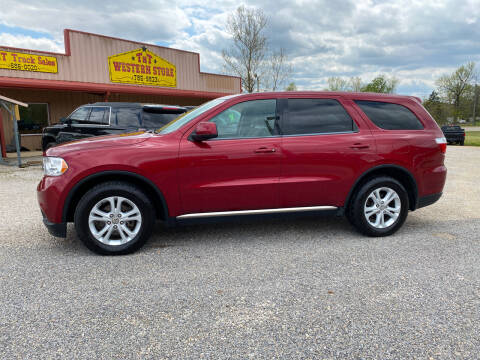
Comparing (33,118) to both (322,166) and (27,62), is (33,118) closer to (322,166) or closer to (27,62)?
(27,62)

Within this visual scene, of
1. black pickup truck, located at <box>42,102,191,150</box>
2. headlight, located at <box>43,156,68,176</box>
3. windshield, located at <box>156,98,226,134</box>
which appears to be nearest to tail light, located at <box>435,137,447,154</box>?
windshield, located at <box>156,98,226,134</box>

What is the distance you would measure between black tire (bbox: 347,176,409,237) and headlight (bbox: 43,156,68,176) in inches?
127

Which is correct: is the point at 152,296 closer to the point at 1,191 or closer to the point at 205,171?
the point at 205,171

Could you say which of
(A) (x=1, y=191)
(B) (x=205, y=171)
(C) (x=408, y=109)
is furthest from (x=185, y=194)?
(A) (x=1, y=191)

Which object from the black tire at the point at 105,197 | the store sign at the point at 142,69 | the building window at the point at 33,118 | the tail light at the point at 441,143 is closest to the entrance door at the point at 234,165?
the black tire at the point at 105,197

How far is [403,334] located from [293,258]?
1452 millimetres

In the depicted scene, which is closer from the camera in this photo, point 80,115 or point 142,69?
point 80,115

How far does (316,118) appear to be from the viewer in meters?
4.21

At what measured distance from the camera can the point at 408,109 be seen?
4492 mm

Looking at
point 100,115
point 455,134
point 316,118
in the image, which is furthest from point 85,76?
point 455,134

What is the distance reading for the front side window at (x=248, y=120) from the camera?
398 cm

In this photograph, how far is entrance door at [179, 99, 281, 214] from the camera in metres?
3.82

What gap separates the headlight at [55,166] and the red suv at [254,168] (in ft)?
0.03

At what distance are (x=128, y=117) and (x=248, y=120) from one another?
5.48 metres
